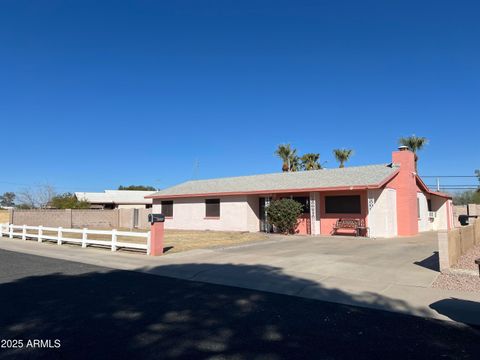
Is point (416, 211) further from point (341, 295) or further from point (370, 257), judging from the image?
point (341, 295)

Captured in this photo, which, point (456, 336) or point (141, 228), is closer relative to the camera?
point (456, 336)

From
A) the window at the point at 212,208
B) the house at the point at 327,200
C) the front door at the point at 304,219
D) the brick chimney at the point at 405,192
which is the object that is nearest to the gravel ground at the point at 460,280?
the house at the point at 327,200

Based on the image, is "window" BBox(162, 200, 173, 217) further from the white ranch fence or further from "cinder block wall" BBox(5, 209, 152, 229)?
the white ranch fence

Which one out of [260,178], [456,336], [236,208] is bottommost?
[456,336]

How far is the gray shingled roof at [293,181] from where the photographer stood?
21219mm

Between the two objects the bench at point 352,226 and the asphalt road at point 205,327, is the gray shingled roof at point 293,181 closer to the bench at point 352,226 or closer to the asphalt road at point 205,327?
the bench at point 352,226

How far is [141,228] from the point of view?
101ft

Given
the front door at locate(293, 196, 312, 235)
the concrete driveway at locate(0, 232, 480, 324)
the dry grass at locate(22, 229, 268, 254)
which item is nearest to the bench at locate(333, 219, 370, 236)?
the front door at locate(293, 196, 312, 235)

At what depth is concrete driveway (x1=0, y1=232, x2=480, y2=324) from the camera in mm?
6973

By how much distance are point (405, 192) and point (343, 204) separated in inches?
137

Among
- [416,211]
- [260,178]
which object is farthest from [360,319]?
[260,178]

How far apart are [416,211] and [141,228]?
64.7 feet

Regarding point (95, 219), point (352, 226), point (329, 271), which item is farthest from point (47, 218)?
point (329, 271)

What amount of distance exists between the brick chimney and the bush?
5.23 metres
